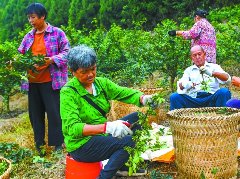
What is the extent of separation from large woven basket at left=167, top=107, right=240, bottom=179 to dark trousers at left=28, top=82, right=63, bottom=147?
1460 mm

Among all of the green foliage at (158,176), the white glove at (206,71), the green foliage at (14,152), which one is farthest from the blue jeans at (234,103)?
the green foliage at (14,152)

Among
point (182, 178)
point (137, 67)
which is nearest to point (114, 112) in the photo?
point (137, 67)

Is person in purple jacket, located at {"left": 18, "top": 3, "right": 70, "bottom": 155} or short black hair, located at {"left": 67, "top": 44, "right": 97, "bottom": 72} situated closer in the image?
short black hair, located at {"left": 67, "top": 44, "right": 97, "bottom": 72}

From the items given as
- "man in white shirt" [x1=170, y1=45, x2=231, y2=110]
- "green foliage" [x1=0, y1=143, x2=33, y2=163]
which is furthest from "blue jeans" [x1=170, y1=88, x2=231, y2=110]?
"green foliage" [x1=0, y1=143, x2=33, y2=163]

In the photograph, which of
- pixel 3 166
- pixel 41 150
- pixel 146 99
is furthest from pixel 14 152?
pixel 146 99

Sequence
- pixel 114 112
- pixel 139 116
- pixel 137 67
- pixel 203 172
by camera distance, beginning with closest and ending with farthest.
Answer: pixel 139 116
pixel 203 172
pixel 114 112
pixel 137 67

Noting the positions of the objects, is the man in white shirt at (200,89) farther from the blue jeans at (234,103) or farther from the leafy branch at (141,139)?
the leafy branch at (141,139)

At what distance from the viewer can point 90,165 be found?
3.42 m

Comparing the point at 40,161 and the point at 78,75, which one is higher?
the point at 78,75

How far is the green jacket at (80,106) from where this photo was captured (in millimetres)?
3170

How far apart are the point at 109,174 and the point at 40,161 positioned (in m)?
1.18

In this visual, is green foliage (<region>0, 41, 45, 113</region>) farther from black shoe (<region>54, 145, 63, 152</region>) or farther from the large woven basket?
the large woven basket

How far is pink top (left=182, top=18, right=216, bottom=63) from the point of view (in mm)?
5902

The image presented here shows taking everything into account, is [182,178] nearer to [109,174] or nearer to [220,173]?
[220,173]
